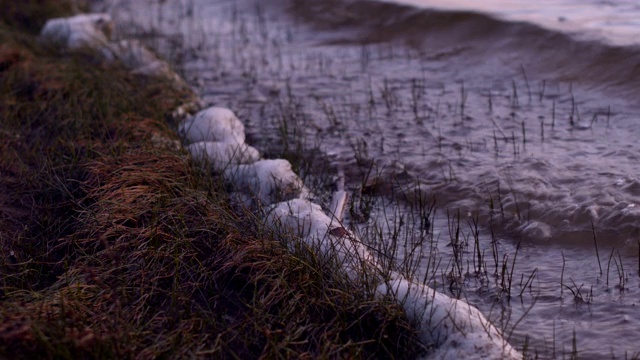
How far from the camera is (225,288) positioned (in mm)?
3186

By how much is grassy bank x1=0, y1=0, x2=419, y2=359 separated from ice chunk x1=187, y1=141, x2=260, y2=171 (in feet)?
0.44

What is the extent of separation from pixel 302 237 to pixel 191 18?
844cm

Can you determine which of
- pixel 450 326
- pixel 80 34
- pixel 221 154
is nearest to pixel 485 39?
pixel 80 34

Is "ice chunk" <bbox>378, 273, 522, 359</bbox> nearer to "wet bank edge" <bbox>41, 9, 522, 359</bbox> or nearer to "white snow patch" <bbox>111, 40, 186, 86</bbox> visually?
"wet bank edge" <bbox>41, 9, 522, 359</bbox>

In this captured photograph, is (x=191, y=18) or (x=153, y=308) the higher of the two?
(x=191, y=18)

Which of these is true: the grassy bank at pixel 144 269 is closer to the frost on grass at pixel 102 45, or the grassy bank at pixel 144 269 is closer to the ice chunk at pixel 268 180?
the ice chunk at pixel 268 180

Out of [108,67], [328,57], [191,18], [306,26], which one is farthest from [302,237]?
[191,18]

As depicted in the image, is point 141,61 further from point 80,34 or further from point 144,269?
point 144,269

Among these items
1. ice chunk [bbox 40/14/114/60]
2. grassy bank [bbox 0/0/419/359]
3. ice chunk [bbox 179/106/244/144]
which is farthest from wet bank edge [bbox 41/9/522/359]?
ice chunk [bbox 40/14/114/60]

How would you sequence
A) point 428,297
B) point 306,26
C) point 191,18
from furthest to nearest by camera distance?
1. point 191,18
2. point 306,26
3. point 428,297

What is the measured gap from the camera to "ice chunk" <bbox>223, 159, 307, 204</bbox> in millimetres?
4246

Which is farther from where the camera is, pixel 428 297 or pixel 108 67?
pixel 108 67

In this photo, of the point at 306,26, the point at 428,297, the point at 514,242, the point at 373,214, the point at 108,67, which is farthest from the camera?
the point at 306,26

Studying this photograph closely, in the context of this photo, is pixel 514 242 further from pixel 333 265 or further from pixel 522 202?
pixel 333 265
